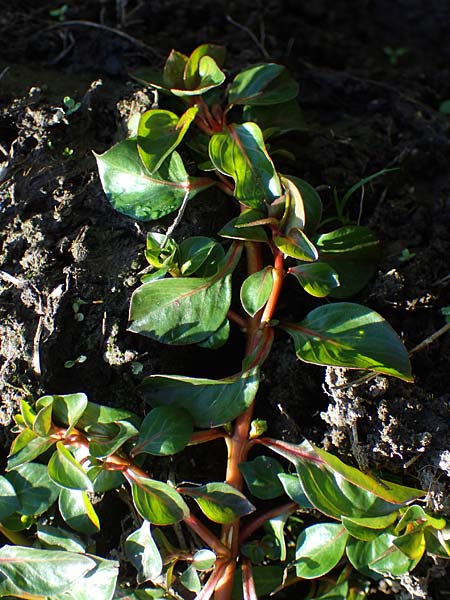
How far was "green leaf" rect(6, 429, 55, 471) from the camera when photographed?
130cm

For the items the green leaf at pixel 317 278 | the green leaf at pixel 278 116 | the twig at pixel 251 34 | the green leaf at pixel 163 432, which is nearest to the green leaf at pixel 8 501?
the green leaf at pixel 163 432

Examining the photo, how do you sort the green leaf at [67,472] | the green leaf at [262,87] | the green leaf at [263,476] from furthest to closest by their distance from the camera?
the green leaf at [262,87] → the green leaf at [263,476] → the green leaf at [67,472]

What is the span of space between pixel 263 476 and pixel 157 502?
8.6 inches

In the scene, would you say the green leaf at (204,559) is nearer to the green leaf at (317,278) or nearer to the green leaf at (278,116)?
the green leaf at (317,278)

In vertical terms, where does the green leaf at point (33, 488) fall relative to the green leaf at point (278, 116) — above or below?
below

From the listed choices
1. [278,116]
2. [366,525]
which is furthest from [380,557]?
[278,116]

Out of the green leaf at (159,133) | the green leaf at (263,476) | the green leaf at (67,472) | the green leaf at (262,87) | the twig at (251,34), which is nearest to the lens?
the green leaf at (67,472)

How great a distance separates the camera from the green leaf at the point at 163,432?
1298 mm

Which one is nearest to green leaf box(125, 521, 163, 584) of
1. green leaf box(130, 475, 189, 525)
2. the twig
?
green leaf box(130, 475, 189, 525)

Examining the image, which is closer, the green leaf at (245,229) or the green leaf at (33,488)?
the green leaf at (33,488)

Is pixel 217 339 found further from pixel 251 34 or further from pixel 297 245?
pixel 251 34

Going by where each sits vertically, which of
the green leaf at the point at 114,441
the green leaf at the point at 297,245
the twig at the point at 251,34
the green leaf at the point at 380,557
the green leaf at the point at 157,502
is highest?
the twig at the point at 251,34

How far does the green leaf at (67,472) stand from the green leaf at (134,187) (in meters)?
0.52

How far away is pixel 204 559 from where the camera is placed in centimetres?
130
